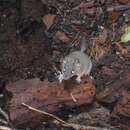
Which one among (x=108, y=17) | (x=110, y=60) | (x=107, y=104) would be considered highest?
(x=108, y=17)

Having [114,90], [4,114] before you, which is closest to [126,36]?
[114,90]

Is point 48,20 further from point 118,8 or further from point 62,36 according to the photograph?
point 118,8

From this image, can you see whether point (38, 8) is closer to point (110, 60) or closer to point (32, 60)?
point (32, 60)

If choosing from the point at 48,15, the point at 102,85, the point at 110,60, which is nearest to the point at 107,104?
the point at 102,85

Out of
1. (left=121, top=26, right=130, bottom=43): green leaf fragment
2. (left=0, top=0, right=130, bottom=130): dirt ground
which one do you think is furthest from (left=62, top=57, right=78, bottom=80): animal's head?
(left=121, top=26, right=130, bottom=43): green leaf fragment

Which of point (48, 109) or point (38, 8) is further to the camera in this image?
point (38, 8)

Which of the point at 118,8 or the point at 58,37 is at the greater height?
the point at 118,8
